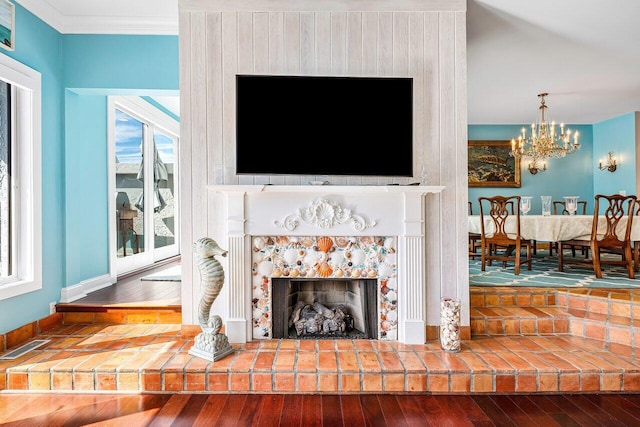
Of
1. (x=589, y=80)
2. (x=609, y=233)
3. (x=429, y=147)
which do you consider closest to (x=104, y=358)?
(x=429, y=147)

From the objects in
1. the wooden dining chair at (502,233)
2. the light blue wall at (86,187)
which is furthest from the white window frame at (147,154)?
the wooden dining chair at (502,233)

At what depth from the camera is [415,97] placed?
2.87 m

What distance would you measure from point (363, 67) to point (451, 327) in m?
2.05

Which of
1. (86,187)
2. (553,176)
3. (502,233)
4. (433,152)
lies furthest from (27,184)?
(553,176)

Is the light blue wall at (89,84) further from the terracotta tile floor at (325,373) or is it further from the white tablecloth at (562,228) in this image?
the white tablecloth at (562,228)

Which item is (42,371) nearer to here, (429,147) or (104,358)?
(104,358)

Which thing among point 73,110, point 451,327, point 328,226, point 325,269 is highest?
point 73,110

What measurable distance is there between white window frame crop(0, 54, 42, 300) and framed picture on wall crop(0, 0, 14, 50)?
183 millimetres

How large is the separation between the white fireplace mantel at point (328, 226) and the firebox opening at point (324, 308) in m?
0.22

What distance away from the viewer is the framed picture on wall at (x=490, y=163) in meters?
6.82

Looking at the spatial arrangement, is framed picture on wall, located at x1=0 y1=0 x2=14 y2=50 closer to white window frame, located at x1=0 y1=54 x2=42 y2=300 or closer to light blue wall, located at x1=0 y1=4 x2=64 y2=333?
light blue wall, located at x1=0 y1=4 x2=64 y2=333

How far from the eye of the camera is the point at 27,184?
294 centimetres

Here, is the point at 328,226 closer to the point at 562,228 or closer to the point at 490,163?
the point at 562,228

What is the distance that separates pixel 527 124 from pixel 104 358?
736 cm
